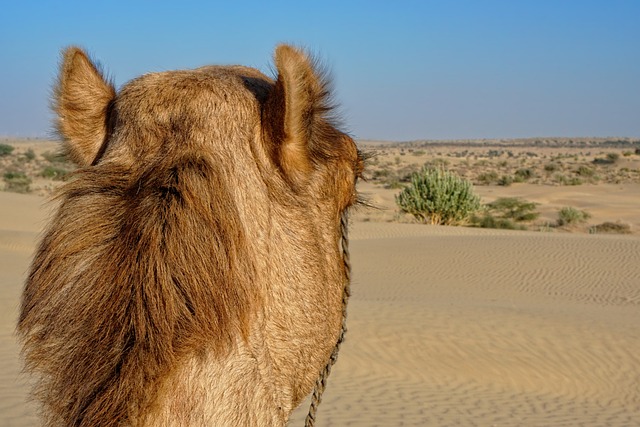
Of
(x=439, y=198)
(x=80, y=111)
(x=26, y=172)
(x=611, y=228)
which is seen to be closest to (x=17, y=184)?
(x=26, y=172)

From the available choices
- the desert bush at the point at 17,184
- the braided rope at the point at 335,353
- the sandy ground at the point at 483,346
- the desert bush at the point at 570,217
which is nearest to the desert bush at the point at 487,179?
the desert bush at the point at 570,217

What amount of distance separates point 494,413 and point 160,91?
9.65m

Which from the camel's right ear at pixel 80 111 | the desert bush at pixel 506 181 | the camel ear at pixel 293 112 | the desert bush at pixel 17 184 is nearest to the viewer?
the camel ear at pixel 293 112

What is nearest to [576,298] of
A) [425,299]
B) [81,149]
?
[425,299]

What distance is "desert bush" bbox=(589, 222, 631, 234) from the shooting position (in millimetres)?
30969

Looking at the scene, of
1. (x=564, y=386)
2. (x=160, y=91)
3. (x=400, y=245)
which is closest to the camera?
(x=160, y=91)

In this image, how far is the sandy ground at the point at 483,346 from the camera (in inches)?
418

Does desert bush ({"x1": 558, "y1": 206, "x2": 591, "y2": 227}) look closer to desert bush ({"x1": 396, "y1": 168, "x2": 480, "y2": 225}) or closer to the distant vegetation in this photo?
desert bush ({"x1": 396, "y1": 168, "x2": 480, "y2": 225})

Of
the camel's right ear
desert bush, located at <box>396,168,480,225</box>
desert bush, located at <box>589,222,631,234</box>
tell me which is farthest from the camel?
desert bush, located at <box>589,222,631,234</box>

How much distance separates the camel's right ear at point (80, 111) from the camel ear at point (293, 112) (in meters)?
0.48

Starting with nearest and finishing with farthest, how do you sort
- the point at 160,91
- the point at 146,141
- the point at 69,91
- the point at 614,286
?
the point at 146,141 → the point at 160,91 → the point at 69,91 → the point at 614,286

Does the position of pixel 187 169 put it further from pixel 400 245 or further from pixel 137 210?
pixel 400 245

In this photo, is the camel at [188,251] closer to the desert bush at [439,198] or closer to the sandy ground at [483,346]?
the sandy ground at [483,346]

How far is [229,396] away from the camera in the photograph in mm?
1604
